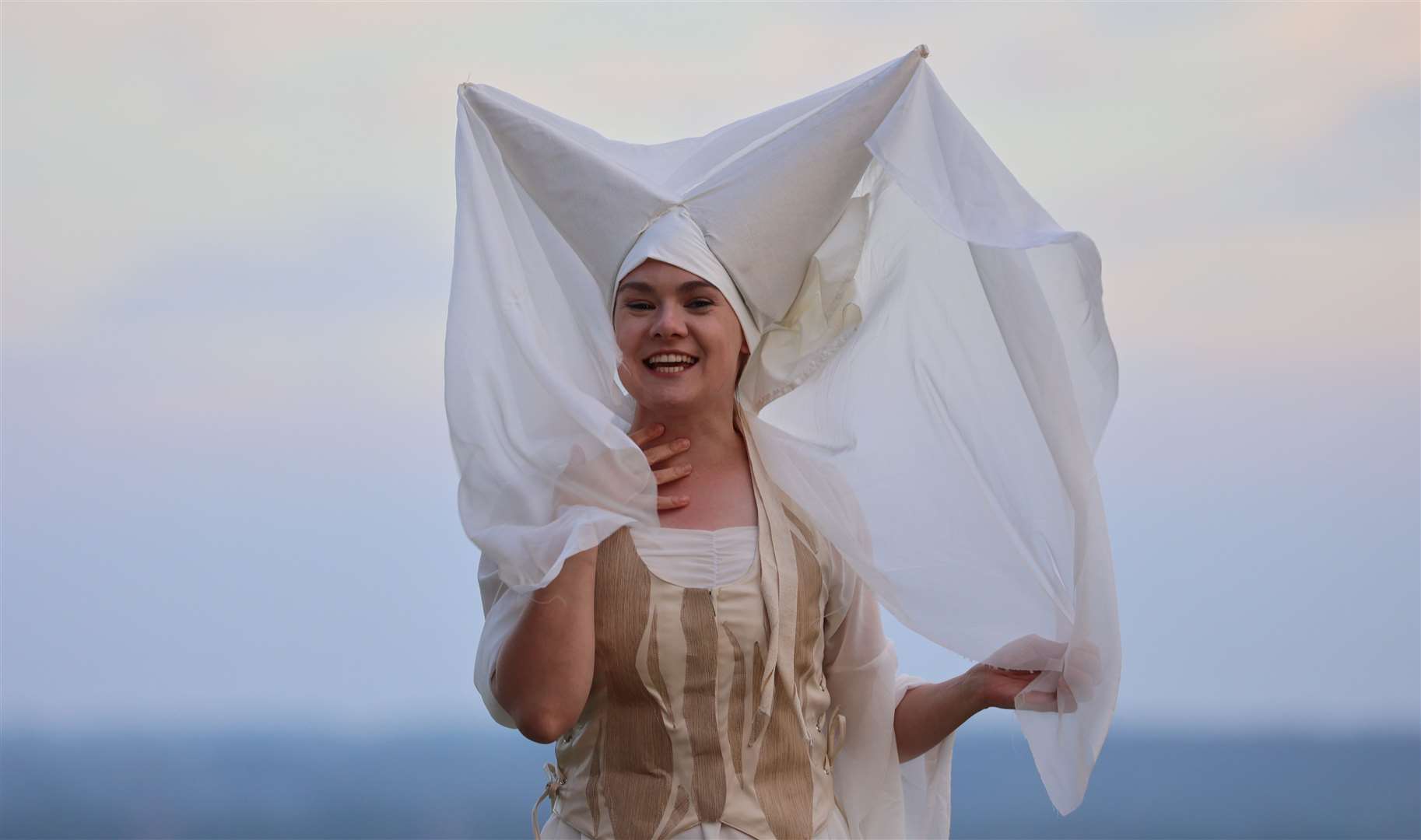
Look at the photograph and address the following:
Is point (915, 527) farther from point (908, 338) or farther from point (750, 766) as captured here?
point (750, 766)

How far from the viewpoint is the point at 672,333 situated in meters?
1.91

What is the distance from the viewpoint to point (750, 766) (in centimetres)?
193

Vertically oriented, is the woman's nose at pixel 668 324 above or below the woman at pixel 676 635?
above

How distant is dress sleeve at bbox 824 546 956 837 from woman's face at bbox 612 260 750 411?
0.39 metres

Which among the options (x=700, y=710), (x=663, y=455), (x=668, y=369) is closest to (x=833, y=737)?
(x=700, y=710)

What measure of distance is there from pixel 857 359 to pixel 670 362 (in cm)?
33

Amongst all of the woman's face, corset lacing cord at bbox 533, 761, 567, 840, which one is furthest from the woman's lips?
corset lacing cord at bbox 533, 761, 567, 840

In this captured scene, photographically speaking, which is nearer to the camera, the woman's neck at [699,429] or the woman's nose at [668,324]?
the woman's nose at [668,324]

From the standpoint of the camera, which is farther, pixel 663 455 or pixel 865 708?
pixel 865 708

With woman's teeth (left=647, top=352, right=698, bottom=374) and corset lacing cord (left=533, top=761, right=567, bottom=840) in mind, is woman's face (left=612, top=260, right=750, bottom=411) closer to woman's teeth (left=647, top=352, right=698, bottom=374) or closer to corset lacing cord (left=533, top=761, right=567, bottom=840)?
woman's teeth (left=647, top=352, right=698, bottom=374)

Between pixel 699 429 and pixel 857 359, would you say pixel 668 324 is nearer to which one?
pixel 699 429

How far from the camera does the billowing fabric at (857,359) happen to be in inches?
72.7

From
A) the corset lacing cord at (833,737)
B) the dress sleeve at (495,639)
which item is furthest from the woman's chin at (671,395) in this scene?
the corset lacing cord at (833,737)

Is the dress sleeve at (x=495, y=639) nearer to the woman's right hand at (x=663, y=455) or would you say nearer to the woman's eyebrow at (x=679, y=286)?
the woman's right hand at (x=663, y=455)
